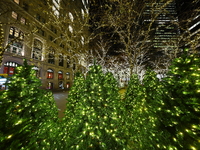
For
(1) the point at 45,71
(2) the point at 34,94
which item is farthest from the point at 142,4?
(1) the point at 45,71

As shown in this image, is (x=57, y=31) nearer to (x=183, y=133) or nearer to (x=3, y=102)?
(x=3, y=102)

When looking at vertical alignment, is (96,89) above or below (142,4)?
below

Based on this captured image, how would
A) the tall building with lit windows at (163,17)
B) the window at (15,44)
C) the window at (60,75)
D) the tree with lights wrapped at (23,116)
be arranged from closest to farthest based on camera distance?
1. the tree with lights wrapped at (23,116)
2. the tall building with lit windows at (163,17)
3. the window at (15,44)
4. the window at (60,75)

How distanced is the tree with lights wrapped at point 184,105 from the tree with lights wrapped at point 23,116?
10.9 feet

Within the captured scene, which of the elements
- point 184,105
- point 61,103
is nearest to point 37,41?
point 61,103

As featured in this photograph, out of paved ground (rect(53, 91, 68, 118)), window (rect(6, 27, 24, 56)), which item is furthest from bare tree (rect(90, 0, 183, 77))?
window (rect(6, 27, 24, 56))

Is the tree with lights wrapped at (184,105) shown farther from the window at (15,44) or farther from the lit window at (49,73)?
the lit window at (49,73)

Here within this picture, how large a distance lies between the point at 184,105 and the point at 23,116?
437cm

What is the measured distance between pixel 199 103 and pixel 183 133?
0.75 meters

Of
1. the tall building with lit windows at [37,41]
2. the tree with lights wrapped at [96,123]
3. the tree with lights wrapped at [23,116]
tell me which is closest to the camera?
the tree with lights wrapped at [23,116]

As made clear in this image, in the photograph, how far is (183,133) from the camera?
1851mm

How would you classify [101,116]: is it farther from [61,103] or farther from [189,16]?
[189,16]

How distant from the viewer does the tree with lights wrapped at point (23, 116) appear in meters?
1.75

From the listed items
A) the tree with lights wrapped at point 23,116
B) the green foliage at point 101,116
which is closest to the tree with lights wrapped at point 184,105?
the green foliage at point 101,116
